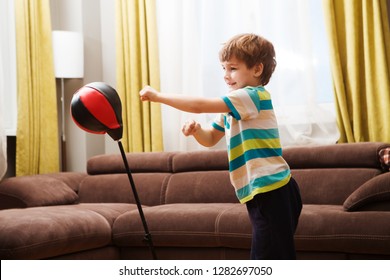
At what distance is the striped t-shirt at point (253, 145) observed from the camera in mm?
2010

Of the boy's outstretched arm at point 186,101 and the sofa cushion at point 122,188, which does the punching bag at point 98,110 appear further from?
the sofa cushion at point 122,188

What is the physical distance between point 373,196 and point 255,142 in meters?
0.98

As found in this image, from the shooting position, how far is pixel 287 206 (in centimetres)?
204

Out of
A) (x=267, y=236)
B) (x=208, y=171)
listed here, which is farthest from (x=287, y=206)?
(x=208, y=171)

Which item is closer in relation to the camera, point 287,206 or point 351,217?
point 287,206

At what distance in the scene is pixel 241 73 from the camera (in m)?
2.12

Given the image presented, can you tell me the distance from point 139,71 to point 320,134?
153cm

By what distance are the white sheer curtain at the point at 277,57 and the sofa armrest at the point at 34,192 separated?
39.1 inches

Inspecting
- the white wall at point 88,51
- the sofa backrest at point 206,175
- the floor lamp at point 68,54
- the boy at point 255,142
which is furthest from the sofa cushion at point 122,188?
the boy at point 255,142

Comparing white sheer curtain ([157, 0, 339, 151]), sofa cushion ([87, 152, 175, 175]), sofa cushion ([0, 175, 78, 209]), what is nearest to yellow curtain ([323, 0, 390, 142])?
white sheer curtain ([157, 0, 339, 151])

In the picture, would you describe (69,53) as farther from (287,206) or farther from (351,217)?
(287,206)

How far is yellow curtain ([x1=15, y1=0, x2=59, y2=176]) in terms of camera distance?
4.44m

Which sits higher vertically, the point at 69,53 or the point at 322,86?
the point at 69,53

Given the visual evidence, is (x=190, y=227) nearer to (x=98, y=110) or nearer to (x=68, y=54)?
(x=98, y=110)
